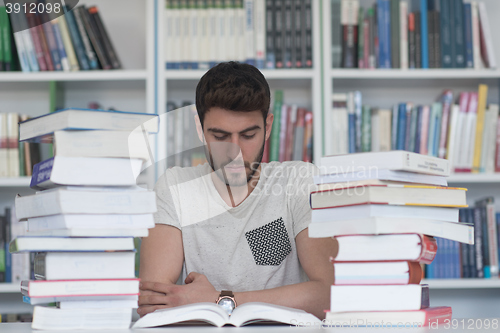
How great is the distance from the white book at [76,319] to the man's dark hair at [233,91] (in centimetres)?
75

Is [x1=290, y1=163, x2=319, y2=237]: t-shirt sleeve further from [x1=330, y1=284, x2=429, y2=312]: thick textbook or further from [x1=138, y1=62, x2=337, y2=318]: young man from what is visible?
[x1=330, y1=284, x2=429, y2=312]: thick textbook

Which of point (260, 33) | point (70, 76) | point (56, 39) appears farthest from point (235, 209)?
point (56, 39)

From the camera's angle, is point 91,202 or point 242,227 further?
point 242,227

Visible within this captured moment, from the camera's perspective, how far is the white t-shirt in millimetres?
1433

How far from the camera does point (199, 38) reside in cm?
219

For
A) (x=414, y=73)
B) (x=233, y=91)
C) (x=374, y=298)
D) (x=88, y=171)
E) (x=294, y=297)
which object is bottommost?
(x=294, y=297)

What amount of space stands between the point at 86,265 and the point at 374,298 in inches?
17.6

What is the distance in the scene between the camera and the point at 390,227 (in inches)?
32.5

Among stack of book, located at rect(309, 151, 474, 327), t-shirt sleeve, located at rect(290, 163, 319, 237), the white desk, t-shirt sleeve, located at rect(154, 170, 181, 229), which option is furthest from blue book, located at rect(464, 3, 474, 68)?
the white desk

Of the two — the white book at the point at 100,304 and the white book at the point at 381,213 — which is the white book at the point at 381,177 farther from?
the white book at the point at 100,304

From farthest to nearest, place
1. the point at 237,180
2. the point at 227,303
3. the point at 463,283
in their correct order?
the point at 463,283 < the point at 237,180 < the point at 227,303

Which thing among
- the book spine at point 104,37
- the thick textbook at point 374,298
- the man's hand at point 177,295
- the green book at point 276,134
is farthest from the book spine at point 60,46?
the thick textbook at point 374,298

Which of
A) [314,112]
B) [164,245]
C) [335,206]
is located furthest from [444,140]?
[335,206]

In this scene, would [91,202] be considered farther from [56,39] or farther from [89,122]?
[56,39]
